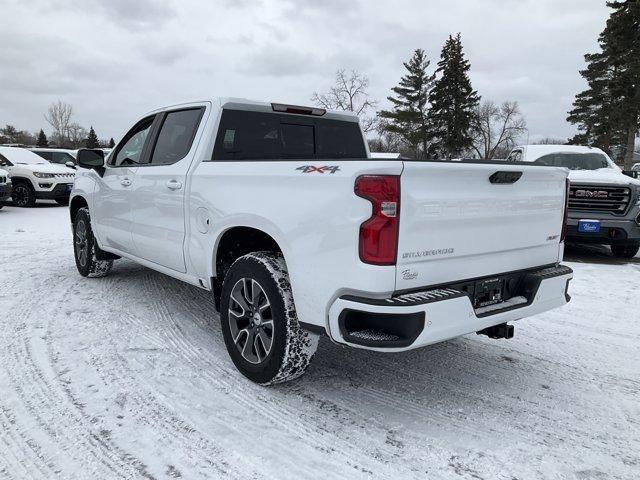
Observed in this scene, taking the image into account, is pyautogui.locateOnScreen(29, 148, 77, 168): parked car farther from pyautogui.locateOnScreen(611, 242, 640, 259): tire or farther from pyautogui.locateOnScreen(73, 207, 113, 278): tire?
pyautogui.locateOnScreen(611, 242, 640, 259): tire

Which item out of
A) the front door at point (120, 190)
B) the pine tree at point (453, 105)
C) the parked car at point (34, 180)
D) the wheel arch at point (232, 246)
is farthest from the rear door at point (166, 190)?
the pine tree at point (453, 105)

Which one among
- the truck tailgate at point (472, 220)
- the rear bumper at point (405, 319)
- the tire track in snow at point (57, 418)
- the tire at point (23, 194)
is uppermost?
the truck tailgate at point (472, 220)

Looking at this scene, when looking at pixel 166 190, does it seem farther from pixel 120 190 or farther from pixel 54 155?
pixel 54 155

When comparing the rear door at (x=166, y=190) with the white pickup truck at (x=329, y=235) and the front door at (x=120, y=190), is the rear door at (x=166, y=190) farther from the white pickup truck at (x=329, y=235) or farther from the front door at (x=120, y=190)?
the front door at (x=120, y=190)

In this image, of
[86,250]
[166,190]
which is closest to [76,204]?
[86,250]

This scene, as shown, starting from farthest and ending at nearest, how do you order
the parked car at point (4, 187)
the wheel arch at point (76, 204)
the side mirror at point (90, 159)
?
the parked car at point (4, 187) < the wheel arch at point (76, 204) < the side mirror at point (90, 159)

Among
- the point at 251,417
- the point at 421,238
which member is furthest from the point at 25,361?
the point at 421,238

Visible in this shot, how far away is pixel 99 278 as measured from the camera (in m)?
5.97

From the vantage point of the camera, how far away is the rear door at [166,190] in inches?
150

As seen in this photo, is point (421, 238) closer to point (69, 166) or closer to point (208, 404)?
point (208, 404)

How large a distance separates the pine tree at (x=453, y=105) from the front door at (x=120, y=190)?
4571 cm

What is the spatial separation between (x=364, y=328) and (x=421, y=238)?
0.56m

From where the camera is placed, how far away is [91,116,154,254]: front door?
4.63 meters

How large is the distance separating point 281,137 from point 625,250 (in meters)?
6.93
